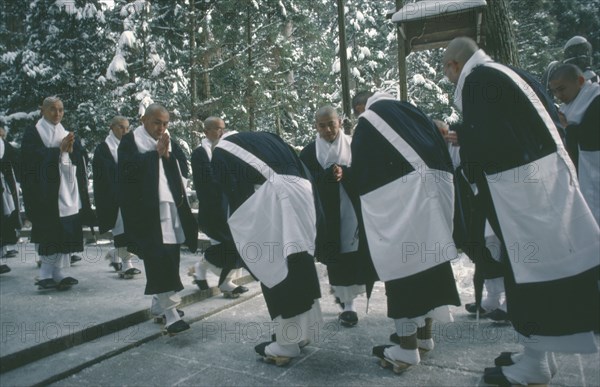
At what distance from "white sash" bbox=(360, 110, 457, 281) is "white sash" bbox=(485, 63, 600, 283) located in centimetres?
51

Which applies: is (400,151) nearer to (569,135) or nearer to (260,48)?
(569,135)

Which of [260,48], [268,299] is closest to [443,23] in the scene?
[268,299]

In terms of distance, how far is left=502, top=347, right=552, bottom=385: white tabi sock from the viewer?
3.11m

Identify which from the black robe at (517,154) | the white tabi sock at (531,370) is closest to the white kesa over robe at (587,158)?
the black robe at (517,154)

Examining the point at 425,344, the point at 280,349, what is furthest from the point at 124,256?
the point at 425,344

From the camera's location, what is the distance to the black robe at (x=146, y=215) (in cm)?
445

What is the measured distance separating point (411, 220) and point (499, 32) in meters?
4.10

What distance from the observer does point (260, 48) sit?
501 inches

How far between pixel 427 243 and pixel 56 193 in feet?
14.7

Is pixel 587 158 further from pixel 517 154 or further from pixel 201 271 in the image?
pixel 201 271

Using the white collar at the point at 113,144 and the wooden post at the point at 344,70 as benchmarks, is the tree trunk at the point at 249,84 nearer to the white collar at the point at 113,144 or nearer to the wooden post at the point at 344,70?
the wooden post at the point at 344,70

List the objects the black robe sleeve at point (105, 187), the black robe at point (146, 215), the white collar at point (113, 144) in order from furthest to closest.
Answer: the white collar at point (113, 144), the black robe sleeve at point (105, 187), the black robe at point (146, 215)

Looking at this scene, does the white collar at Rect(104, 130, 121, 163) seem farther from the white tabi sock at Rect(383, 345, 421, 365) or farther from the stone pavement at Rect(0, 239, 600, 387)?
the white tabi sock at Rect(383, 345, 421, 365)

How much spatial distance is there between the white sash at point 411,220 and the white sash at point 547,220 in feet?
1.66
